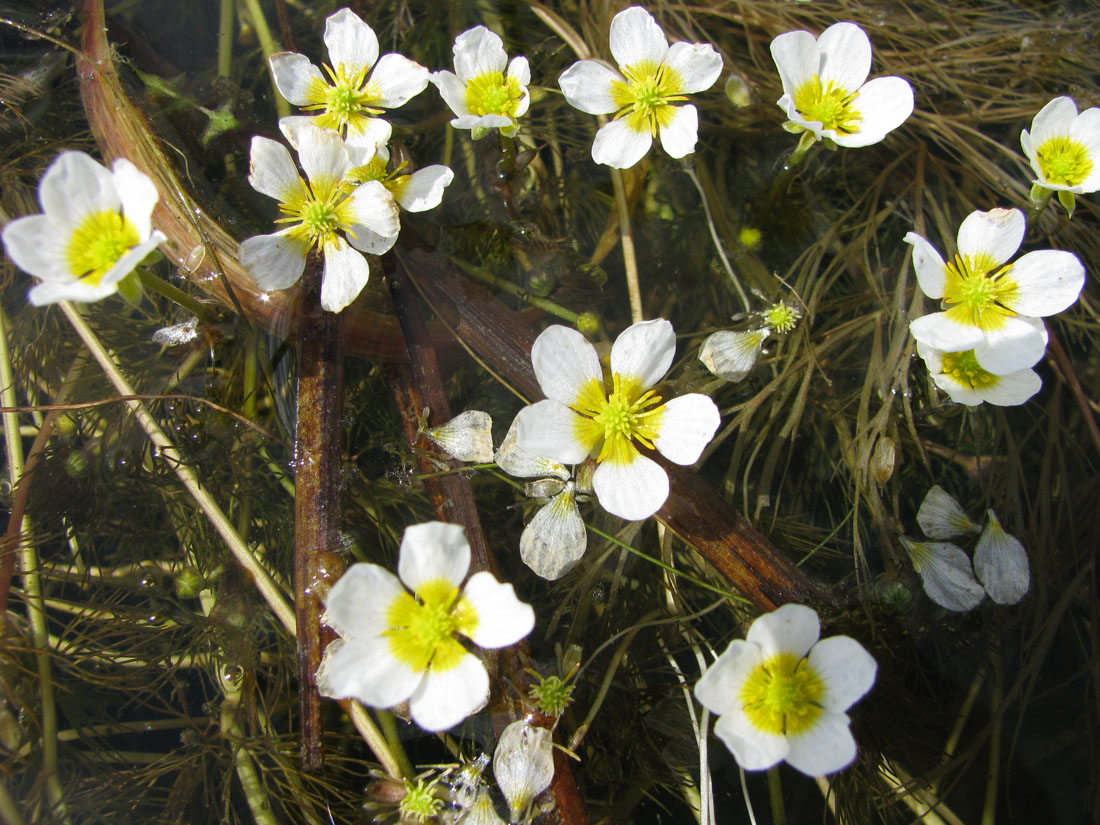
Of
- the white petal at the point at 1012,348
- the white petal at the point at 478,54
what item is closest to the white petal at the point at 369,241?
the white petal at the point at 478,54

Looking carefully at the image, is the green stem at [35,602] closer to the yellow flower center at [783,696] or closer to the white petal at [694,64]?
the yellow flower center at [783,696]

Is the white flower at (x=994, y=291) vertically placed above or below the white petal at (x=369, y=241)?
below


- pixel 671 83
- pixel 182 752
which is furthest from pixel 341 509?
pixel 671 83

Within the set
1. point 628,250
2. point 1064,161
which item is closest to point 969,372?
point 1064,161

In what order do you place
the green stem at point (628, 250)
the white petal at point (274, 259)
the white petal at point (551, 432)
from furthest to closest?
the green stem at point (628, 250)
the white petal at point (274, 259)
the white petal at point (551, 432)

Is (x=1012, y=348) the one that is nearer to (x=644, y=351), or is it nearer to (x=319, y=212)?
(x=644, y=351)

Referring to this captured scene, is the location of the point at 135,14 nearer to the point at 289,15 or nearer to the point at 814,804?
the point at 289,15
